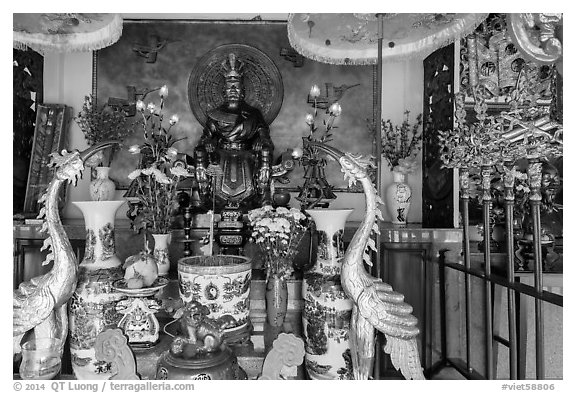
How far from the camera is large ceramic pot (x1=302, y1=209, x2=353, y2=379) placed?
6.42 feet

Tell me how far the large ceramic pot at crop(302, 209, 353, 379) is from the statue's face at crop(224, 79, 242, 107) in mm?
1748

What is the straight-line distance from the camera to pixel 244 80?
3.74 metres

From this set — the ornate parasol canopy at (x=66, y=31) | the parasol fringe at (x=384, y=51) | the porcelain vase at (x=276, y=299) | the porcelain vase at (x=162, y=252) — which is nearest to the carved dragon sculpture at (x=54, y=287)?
the porcelain vase at (x=162, y=252)

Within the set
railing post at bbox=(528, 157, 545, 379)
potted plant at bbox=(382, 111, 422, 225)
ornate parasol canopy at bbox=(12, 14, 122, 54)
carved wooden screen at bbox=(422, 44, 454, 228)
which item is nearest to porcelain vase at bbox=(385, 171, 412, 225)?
potted plant at bbox=(382, 111, 422, 225)

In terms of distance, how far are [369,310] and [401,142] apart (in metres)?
2.16

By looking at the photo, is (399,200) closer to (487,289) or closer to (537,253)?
(487,289)

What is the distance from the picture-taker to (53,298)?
1810 mm

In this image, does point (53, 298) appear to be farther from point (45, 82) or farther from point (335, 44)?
point (45, 82)

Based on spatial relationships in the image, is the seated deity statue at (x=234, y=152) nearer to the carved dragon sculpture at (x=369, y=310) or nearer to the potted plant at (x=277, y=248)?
the potted plant at (x=277, y=248)

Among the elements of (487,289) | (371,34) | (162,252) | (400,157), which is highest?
(371,34)

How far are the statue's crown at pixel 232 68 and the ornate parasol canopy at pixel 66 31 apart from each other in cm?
101

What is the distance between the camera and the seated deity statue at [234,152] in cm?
319

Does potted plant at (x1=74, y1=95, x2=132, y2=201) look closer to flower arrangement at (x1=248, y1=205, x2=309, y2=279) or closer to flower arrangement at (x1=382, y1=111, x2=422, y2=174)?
flower arrangement at (x1=248, y1=205, x2=309, y2=279)

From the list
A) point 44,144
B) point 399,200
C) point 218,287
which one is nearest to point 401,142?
point 399,200
